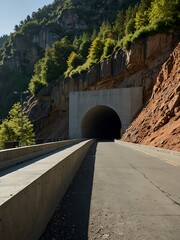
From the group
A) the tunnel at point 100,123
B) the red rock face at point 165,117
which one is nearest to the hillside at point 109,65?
the red rock face at point 165,117

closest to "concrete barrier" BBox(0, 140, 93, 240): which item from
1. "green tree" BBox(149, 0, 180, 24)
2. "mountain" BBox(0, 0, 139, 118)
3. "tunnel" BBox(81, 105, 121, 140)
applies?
"tunnel" BBox(81, 105, 121, 140)

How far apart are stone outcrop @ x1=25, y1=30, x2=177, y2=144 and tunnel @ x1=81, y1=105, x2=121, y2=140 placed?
16.9 ft

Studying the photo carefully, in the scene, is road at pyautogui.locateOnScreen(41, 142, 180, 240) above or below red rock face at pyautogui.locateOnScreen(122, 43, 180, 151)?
below

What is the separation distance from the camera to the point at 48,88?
77.8 metres

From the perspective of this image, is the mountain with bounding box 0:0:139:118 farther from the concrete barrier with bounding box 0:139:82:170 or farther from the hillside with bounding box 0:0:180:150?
the concrete barrier with bounding box 0:139:82:170

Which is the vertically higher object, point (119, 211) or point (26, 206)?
point (26, 206)

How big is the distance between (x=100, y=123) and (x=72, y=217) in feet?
213

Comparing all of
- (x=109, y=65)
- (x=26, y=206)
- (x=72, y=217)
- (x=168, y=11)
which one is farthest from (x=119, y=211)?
(x=109, y=65)

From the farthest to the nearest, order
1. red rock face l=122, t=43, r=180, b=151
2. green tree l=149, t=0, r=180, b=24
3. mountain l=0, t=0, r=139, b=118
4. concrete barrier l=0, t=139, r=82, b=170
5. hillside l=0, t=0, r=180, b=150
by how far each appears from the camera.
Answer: mountain l=0, t=0, r=139, b=118, green tree l=149, t=0, r=180, b=24, hillside l=0, t=0, r=180, b=150, red rock face l=122, t=43, r=180, b=151, concrete barrier l=0, t=139, r=82, b=170

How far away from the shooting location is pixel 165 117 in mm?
31359

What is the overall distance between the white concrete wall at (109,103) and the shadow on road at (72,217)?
4387cm

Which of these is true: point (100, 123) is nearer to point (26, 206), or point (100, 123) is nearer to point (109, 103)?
point (109, 103)

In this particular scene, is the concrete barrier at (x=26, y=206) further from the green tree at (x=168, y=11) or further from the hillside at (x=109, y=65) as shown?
the green tree at (x=168, y=11)

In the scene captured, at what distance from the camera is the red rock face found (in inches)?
1009
